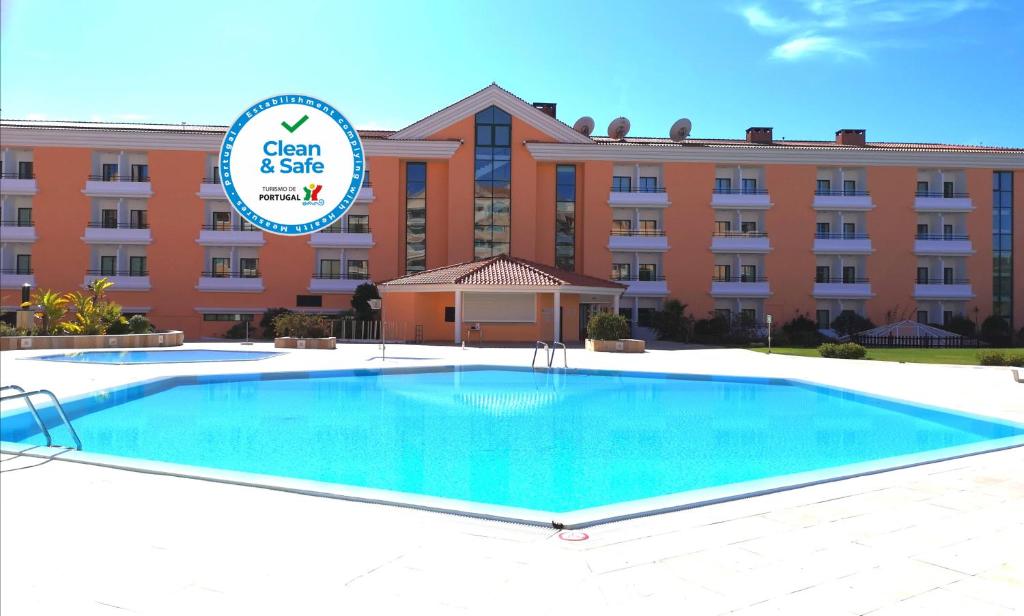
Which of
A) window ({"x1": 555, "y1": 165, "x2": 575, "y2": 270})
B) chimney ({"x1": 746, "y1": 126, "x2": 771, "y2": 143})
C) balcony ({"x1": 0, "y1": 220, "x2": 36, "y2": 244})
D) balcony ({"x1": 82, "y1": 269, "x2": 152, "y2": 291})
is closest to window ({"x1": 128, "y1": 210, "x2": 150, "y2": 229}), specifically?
balcony ({"x1": 82, "y1": 269, "x2": 152, "y2": 291})

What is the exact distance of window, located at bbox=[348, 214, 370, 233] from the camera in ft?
121

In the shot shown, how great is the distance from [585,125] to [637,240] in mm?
8650

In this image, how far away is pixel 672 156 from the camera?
37531mm

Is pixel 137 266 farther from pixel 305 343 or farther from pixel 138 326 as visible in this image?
pixel 305 343

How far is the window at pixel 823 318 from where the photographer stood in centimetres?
3850

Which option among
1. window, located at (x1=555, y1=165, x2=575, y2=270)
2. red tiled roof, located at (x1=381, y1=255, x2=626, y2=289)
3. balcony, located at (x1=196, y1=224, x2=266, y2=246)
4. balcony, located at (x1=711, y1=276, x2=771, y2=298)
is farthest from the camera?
balcony, located at (x1=711, y1=276, x2=771, y2=298)

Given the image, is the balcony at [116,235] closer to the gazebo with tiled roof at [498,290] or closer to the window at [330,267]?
the window at [330,267]

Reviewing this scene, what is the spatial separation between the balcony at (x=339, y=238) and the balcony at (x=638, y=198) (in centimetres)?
1437

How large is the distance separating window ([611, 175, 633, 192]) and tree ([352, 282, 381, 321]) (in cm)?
1562

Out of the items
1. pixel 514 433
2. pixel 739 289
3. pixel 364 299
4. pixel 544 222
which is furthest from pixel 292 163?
pixel 739 289

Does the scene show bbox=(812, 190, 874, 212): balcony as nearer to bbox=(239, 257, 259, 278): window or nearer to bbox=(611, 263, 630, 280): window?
bbox=(611, 263, 630, 280): window

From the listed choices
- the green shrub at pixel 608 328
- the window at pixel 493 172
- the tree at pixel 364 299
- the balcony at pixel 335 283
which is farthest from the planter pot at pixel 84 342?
the window at pixel 493 172

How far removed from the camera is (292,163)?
567 inches

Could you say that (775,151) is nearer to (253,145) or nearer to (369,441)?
(253,145)
